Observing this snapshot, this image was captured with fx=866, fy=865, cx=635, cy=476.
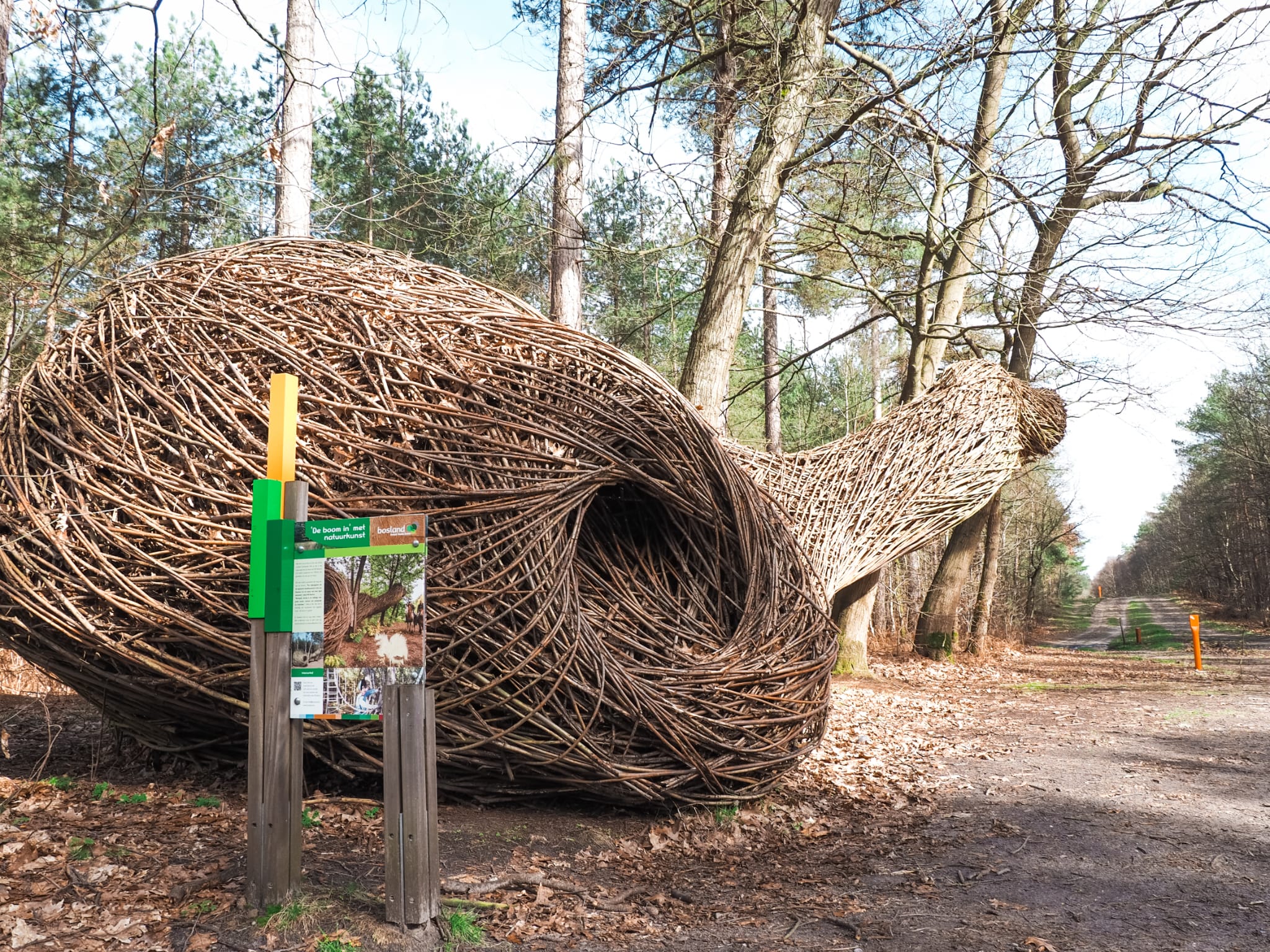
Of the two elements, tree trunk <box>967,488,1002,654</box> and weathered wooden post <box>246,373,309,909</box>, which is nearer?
weathered wooden post <box>246,373,309,909</box>

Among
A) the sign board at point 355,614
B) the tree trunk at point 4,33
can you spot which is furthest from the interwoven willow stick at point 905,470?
the tree trunk at point 4,33

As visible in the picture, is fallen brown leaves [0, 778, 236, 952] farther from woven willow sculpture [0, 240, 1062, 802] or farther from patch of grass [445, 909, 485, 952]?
patch of grass [445, 909, 485, 952]

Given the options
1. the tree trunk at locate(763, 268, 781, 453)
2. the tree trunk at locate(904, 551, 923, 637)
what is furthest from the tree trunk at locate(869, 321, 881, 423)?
the tree trunk at locate(763, 268, 781, 453)

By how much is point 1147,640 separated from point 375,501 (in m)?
25.5

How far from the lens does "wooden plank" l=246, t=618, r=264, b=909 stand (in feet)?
10.3

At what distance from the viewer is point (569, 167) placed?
8.05 metres

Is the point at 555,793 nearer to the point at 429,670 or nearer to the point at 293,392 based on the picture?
the point at 429,670

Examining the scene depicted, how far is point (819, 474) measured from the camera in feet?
26.5

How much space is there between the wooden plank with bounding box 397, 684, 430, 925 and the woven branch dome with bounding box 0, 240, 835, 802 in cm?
94

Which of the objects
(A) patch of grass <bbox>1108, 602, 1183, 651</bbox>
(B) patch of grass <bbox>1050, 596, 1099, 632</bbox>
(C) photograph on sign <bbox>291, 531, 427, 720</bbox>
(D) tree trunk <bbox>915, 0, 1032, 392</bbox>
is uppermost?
(D) tree trunk <bbox>915, 0, 1032, 392</bbox>

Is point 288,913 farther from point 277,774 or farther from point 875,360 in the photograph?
point 875,360

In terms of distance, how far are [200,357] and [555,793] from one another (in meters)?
2.91

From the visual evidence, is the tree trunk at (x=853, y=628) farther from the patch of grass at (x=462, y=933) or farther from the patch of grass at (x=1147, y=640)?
the patch of grass at (x=1147, y=640)

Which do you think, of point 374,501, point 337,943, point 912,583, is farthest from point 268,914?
point 912,583
